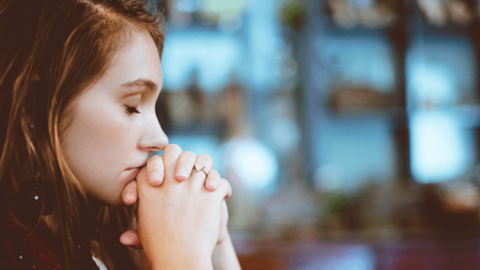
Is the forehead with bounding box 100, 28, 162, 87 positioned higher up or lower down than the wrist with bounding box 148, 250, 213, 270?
higher up

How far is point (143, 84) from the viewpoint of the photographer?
54cm

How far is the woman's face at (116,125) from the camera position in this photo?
0.51 m

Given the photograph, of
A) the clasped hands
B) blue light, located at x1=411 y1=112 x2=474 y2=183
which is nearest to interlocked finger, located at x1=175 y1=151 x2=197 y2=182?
the clasped hands

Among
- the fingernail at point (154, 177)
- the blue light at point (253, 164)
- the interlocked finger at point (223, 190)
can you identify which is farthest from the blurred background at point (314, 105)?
the fingernail at point (154, 177)

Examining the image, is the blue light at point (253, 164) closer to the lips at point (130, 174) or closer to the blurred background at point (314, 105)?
the blurred background at point (314, 105)

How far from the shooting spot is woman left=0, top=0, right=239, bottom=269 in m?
0.49

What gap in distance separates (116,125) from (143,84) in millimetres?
73

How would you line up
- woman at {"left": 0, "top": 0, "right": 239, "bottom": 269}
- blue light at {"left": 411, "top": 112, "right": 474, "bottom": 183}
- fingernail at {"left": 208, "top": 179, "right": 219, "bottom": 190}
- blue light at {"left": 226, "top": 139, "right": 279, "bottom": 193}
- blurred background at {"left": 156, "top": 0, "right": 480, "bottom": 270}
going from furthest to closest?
1. blue light at {"left": 411, "top": 112, "right": 474, "bottom": 183}
2. blue light at {"left": 226, "top": 139, "right": 279, "bottom": 193}
3. blurred background at {"left": 156, "top": 0, "right": 480, "bottom": 270}
4. fingernail at {"left": 208, "top": 179, "right": 219, "bottom": 190}
5. woman at {"left": 0, "top": 0, "right": 239, "bottom": 269}

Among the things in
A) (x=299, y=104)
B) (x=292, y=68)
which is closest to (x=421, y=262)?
(x=299, y=104)

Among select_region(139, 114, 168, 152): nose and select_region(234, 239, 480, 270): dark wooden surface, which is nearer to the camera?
select_region(139, 114, 168, 152): nose

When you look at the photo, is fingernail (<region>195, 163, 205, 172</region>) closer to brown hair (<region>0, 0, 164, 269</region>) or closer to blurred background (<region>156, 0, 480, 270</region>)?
brown hair (<region>0, 0, 164, 269</region>)

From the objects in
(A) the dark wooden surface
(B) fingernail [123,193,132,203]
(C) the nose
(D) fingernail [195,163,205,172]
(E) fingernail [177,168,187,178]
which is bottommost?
(A) the dark wooden surface

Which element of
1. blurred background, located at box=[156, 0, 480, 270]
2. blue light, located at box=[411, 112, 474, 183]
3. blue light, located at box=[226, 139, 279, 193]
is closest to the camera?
blurred background, located at box=[156, 0, 480, 270]

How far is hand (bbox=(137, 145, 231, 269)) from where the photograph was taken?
0.50 m
